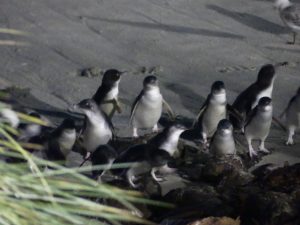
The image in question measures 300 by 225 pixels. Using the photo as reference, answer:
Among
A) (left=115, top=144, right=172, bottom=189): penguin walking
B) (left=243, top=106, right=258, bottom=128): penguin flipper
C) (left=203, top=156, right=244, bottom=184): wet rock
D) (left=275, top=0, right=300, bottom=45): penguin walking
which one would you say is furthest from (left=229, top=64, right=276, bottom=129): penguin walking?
(left=275, top=0, right=300, bottom=45): penguin walking

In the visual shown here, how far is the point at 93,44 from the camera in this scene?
10281 mm

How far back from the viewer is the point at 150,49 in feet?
33.5

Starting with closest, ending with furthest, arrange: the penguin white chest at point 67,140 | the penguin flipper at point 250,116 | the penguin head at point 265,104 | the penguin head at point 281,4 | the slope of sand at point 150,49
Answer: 1. the penguin white chest at point 67,140
2. the penguin head at point 265,104
3. the penguin flipper at point 250,116
4. the slope of sand at point 150,49
5. the penguin head at point 281,4

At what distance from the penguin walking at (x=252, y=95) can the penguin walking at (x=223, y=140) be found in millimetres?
765

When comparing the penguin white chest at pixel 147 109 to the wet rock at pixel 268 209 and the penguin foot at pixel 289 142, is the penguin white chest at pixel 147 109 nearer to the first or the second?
the penguin foot at pixel 289 142

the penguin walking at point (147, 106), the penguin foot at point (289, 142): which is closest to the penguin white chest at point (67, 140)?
the penguin walking at point (147, 106)

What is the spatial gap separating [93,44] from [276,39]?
2517 mm

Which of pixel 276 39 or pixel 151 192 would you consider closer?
pixel 151 192

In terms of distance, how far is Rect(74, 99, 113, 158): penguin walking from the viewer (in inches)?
276

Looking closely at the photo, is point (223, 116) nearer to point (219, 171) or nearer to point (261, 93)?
point (261, 93)

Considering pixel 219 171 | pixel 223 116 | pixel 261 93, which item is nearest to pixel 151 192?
pixel 219 171

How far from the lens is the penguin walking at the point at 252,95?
7746 mm

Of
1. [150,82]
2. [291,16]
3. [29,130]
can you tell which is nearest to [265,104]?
[150,82]

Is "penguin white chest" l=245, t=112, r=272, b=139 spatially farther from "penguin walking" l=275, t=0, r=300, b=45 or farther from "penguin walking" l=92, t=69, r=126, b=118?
"penguin walking" l=275, t=0, r=300, b=45
